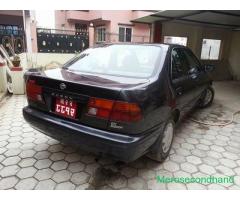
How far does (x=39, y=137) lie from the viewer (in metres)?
3.32

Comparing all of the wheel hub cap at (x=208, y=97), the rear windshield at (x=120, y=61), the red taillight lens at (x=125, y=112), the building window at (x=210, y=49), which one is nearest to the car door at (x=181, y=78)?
the rear windshield at (x=120, y=61)

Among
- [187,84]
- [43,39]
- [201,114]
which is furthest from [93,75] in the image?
[43,39]

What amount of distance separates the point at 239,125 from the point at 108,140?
3.36 meters

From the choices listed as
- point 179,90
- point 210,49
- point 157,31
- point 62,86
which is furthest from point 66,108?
point 210,49

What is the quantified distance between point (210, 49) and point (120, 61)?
794 cm

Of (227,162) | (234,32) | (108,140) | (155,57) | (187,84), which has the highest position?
(234,32)

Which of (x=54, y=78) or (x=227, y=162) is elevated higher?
(x=54, y=78)

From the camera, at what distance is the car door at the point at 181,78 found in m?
2.75

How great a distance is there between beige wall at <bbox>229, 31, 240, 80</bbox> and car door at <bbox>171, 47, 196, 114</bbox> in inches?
283

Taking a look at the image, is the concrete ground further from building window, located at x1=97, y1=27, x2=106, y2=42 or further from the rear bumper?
building window, located at x1=97, y1=27, x2=106, y2=42

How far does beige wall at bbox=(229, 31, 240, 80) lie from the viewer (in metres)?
9.22

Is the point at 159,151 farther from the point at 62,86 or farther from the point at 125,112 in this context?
the point at 62,86
